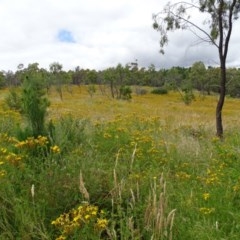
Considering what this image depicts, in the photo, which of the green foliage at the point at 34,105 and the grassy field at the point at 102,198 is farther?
the green foliage at the point at 34,105

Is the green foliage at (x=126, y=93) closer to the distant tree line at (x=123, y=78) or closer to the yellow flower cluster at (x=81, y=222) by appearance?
the distant tree line at (x=123, y=78)

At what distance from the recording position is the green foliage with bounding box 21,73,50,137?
4.87m

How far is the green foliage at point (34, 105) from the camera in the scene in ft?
16.0

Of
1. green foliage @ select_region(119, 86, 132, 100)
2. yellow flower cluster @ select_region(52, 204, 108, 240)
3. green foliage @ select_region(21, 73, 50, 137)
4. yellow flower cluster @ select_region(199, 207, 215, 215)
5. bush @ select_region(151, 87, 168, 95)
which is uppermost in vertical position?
green foliage @ select_region(21, 73, 50, 137)

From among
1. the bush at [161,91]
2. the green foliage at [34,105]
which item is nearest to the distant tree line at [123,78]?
the bush at [161,91]

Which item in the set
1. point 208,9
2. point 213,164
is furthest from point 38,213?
point 208,9

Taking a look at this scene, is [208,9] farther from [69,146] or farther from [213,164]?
[69,146]

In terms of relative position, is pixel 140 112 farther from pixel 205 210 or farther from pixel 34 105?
pixel 205 210

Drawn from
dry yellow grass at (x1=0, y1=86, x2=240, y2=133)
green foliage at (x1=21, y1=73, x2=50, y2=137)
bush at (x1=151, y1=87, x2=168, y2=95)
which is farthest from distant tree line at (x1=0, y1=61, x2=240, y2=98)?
green foliage at (x1=21, y1=73, x2=50, y2=137)

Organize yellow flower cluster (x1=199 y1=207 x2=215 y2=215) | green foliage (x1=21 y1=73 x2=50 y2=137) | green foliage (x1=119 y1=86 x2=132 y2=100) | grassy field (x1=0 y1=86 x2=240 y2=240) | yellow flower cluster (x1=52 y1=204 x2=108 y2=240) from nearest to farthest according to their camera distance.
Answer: yellow flower cluster (x1=52 y1=204 x2=108 y2=240) < grassy field (x1=0 y1=86 x2=240 y2=240) < yellow flower cluster (x1=199 y1=207 x2=215 y2=215) < green foliage (x1=21 y1=73 x2=50 y2=137) < green foliage (x1=119 y1=86 x2=132 y2=100)

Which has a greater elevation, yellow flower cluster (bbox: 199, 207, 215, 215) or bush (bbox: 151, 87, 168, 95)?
yellow flower cluster (bbox: 199, 207, 215, 215)

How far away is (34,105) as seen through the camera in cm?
491

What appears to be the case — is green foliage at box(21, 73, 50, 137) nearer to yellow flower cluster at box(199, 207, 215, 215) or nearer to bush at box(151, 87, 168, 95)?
yellow flower cluster at box(199, 207, 215, 215)

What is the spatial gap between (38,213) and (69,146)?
6.59 ft
